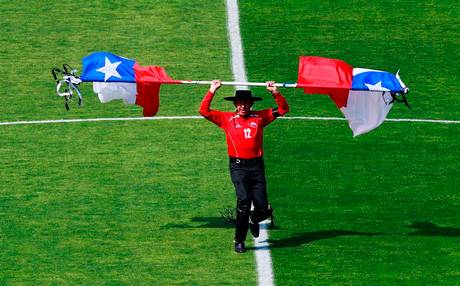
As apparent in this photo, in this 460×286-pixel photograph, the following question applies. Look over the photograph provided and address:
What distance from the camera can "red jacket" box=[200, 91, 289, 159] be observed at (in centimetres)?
2555

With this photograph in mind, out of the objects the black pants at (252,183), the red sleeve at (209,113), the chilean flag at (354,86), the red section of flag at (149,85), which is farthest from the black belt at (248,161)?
the red section of flag at (149,85)

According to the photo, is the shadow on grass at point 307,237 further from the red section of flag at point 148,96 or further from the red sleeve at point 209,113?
the red section of flag at point 148,96

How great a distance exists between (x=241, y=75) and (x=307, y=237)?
11.1 metres

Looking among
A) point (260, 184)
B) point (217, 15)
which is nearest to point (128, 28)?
point (217, 15)

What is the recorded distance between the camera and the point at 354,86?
26.4 m

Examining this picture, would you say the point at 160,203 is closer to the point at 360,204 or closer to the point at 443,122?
the point at 360,204

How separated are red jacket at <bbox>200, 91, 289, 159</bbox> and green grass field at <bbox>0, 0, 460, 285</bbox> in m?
1.56

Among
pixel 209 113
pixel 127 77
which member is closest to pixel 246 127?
pixel 209 113

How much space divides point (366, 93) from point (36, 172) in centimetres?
689

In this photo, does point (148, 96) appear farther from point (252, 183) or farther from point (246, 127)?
point (252, 183)

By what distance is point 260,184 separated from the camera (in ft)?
84.0

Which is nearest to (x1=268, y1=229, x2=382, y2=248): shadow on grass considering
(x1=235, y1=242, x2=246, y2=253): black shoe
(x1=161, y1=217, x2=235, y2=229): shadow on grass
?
(x1=235, y1=242, x2=246, y2=253): black shoe

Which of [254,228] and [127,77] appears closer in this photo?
[254,228]

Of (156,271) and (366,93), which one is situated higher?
(366,93)
